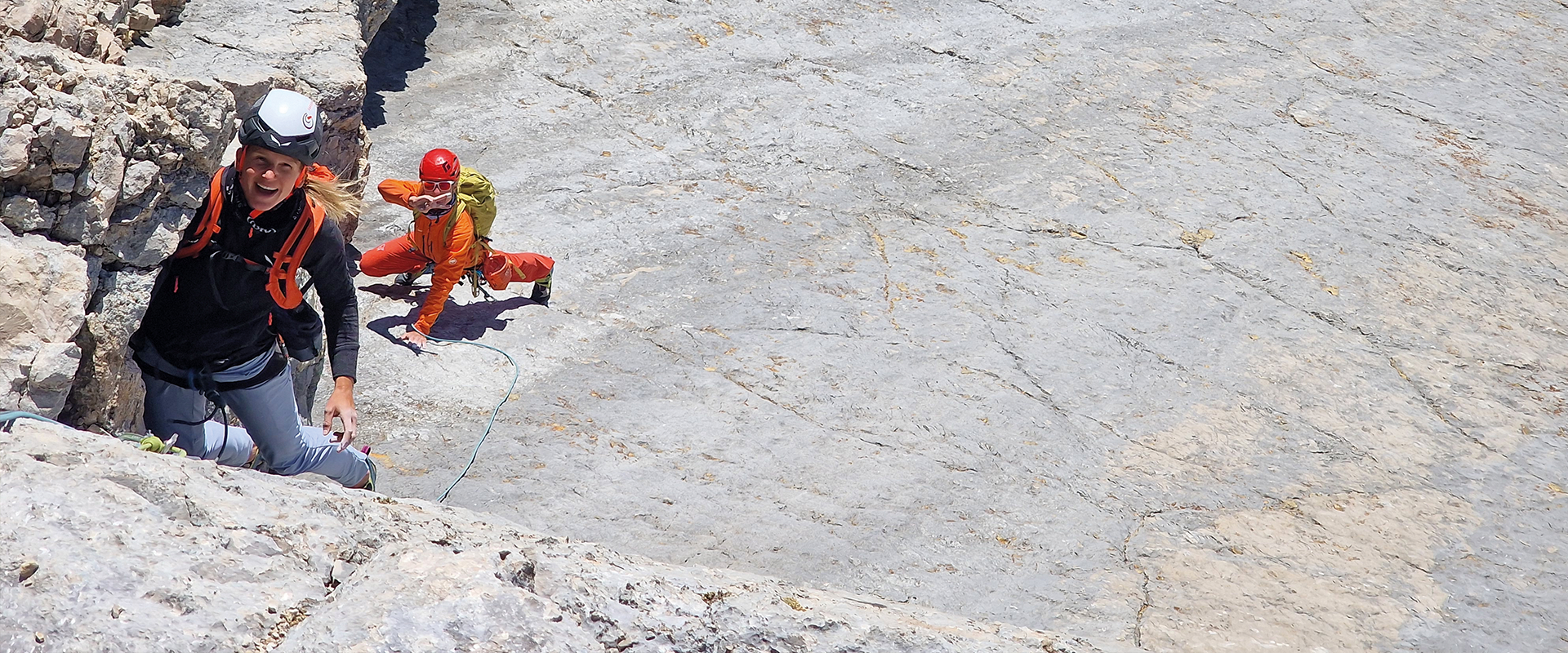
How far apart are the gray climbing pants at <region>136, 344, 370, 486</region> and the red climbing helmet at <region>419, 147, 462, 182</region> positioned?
6.82ft

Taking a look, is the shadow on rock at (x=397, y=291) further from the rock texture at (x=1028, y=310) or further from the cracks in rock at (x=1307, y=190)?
the cracks in rock at (x=1307, y=190)

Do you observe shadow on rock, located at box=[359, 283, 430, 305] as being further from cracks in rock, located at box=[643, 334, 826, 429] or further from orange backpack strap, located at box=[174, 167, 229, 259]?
orange backpack strap, located at box=[174, 167, 229, 259]

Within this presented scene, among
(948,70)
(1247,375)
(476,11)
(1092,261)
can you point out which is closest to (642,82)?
(476,11)

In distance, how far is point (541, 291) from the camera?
20.2ft

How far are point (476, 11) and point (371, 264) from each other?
385 centimetres

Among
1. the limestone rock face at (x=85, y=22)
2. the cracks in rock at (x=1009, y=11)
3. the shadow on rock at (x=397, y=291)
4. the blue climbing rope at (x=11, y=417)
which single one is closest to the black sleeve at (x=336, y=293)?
the blue climbing rope at (x=11, y=417)

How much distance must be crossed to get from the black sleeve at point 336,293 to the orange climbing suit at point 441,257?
6.90 feet

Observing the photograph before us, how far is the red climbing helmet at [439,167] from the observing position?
552 centimetres

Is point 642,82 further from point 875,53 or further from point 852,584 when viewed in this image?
point 852,584

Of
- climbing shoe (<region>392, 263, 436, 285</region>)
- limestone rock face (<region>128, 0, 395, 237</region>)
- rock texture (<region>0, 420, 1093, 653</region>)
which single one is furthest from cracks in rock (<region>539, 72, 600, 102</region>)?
rock texture (<region>0, 420, 1093, 653</region>)

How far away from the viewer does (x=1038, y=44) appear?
9.46 meters

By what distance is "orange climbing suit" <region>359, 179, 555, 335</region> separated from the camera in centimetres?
569

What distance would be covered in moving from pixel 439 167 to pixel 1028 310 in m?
3.36

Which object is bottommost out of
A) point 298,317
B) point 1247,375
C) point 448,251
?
point 1247,375
